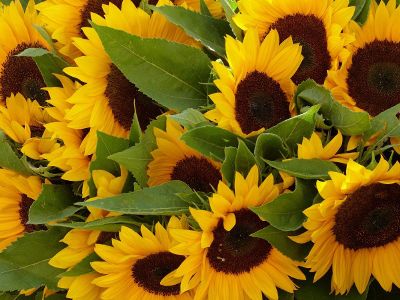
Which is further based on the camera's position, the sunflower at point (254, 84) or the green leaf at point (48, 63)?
the green leaf at point (48, 63)

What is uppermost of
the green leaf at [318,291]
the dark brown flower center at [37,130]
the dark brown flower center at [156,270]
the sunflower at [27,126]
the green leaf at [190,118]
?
the green leaf at [190,118]

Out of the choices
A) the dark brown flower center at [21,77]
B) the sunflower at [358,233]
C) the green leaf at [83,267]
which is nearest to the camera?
the sunflower at [358,233]

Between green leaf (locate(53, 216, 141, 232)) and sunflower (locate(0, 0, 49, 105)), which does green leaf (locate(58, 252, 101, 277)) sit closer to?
green leaf (locate(53, 216, 141, 232))

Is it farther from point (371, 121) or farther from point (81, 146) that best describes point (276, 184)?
point (81, 146)

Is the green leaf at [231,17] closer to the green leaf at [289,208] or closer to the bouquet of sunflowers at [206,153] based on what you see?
the bouquet of sunflowers at [206,153]

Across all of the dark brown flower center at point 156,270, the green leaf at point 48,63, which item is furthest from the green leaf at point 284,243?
the green leaf at point 48,63

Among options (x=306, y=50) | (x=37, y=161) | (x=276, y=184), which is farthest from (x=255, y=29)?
(x=37, y=161)

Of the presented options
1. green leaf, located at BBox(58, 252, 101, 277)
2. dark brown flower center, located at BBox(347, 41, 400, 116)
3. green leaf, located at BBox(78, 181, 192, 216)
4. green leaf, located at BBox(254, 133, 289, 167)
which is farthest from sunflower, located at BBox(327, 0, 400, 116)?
green leaf, located at BBox(58, 252, 101, 277)

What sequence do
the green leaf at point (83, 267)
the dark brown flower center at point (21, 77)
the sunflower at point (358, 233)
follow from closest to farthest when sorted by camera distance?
the sunflower at point (358, 233), the green leaf at point (83, 267), the dark brown flower center at point (21, 77)
